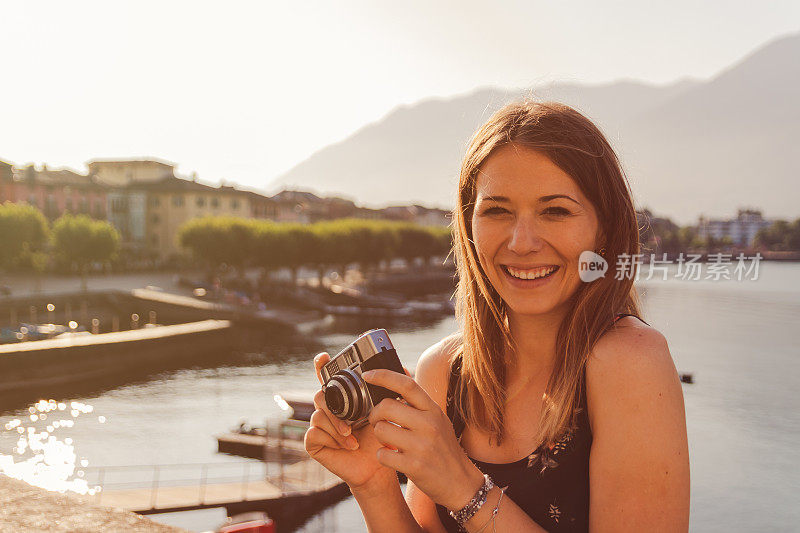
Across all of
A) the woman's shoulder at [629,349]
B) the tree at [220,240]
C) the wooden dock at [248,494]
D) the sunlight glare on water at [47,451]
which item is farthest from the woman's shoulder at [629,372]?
the tree at [220,240]

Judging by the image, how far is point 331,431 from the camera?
1495 mm

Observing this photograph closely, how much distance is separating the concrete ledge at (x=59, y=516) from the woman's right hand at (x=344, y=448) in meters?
0.81

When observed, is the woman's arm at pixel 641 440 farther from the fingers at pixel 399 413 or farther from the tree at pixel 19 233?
the tree at pixel 19 233

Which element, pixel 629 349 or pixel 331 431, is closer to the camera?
pixel 629 349

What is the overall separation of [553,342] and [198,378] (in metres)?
→ 32.5

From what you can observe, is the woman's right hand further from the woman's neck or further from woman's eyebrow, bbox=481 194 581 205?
woman's eyebrow, bbox=481 194 581 205

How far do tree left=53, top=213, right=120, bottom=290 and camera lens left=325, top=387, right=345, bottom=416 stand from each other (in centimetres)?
4916

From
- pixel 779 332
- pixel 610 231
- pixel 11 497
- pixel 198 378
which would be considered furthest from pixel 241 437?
pixel 779 332

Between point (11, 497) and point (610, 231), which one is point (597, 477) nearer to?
point (610, 231)

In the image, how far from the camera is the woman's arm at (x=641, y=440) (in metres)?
1.22

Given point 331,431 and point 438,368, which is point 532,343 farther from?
point 331,431

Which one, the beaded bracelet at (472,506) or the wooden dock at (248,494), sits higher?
the beaded bracelet at (472,506)

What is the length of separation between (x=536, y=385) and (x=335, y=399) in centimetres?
47

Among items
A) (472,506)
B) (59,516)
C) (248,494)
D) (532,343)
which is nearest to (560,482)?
(472,506)
